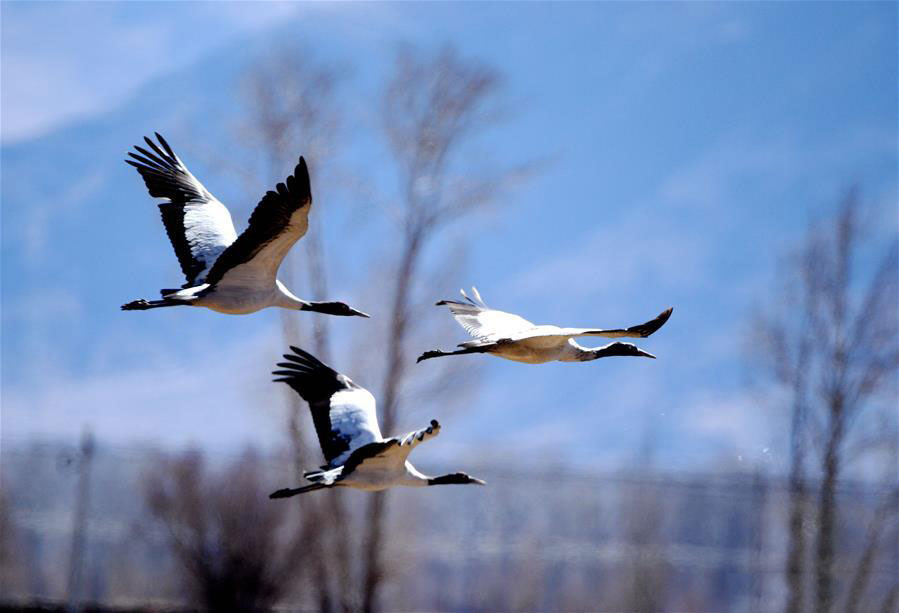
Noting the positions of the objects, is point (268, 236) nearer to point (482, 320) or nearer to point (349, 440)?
point (349, 440)

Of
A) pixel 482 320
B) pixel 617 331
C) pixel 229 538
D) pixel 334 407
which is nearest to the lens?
pixel 617 331

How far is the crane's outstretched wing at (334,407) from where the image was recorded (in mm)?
9148

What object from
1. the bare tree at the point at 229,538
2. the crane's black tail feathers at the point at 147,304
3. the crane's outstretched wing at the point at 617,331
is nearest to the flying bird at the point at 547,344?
the crane's outstretched wing at the point at 617,331

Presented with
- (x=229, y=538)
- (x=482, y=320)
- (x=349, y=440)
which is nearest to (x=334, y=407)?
(x=349, y=440)

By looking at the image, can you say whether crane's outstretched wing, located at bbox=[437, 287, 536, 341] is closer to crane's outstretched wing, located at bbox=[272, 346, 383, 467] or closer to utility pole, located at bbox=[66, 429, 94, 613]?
crane's outstretched wing, located at bbox=[272, 346, 383, 467]

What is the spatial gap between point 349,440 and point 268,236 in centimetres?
140

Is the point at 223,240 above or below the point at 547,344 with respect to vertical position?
above

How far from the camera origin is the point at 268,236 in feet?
28.2

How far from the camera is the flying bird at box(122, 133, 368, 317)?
839 centimetres

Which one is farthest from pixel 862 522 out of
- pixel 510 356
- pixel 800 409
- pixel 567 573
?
pixel 510 356

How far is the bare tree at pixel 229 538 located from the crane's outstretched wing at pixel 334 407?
9.51m

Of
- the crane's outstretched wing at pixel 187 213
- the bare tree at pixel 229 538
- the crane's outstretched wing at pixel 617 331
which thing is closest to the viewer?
the crane's outstretched wing at pixel 617 331

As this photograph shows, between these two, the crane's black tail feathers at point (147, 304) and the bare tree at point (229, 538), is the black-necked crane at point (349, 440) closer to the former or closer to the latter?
the crane's black tail feathers at point (147, 304)

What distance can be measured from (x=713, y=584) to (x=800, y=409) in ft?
9.22
